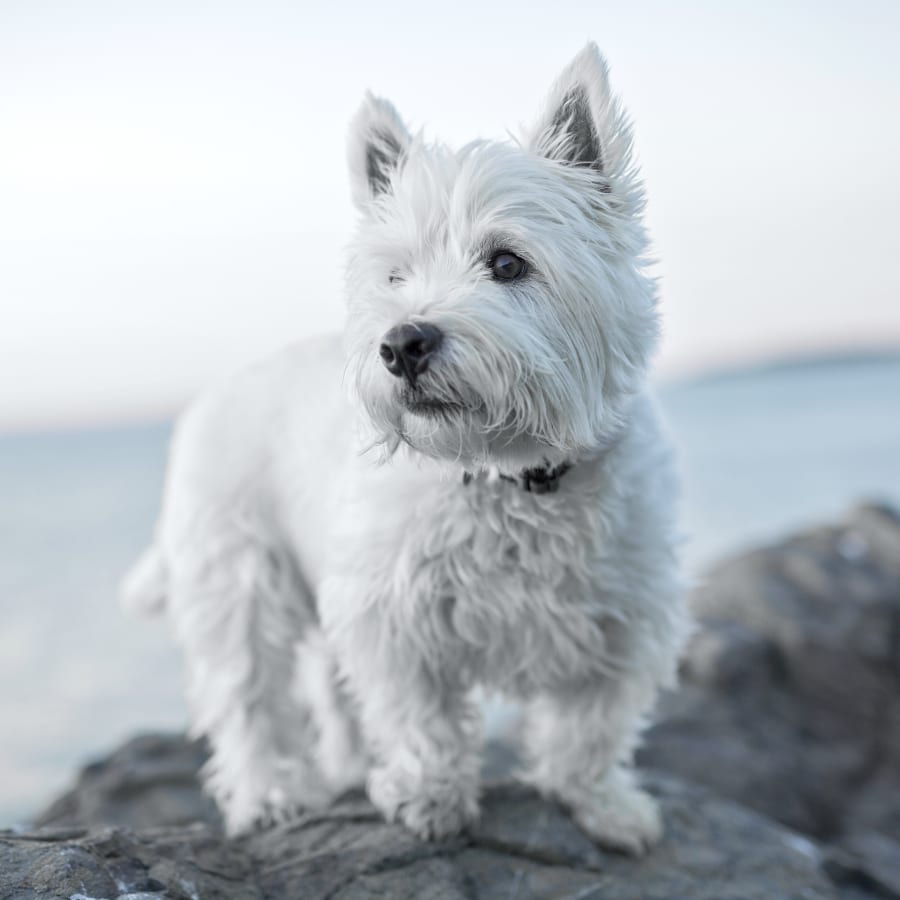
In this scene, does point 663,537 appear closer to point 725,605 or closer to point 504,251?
point 504,251

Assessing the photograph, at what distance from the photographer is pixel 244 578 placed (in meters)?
4.20

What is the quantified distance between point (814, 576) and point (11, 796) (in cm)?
639

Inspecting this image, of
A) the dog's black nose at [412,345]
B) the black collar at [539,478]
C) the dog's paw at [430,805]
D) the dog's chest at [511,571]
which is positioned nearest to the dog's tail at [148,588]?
the dog's paw at [430,805]

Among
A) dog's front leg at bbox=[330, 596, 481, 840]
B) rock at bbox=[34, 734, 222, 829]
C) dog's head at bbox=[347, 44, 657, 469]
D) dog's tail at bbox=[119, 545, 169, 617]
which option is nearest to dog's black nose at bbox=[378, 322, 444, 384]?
dog's head at bbox=[347, 44, 657, 469]

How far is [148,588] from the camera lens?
4.92 meters

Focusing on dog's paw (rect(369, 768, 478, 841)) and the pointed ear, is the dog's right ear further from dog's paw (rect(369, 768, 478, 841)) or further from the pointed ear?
dog's paw (rect(369, 768, 478, 841))

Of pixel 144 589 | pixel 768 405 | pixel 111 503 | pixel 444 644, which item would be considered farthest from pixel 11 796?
pixel 768 405

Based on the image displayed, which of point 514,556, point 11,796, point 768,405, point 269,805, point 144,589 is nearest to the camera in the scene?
point 514,556

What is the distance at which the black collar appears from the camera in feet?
10.8

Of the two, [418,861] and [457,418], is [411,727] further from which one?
[457,418]

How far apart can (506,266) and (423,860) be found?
75.4 inches

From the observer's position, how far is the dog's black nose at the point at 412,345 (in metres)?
2.76

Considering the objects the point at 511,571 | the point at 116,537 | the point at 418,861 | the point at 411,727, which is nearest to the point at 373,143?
the point at 511,571

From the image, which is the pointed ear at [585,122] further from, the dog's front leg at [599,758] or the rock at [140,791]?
the rock at [140,791]
